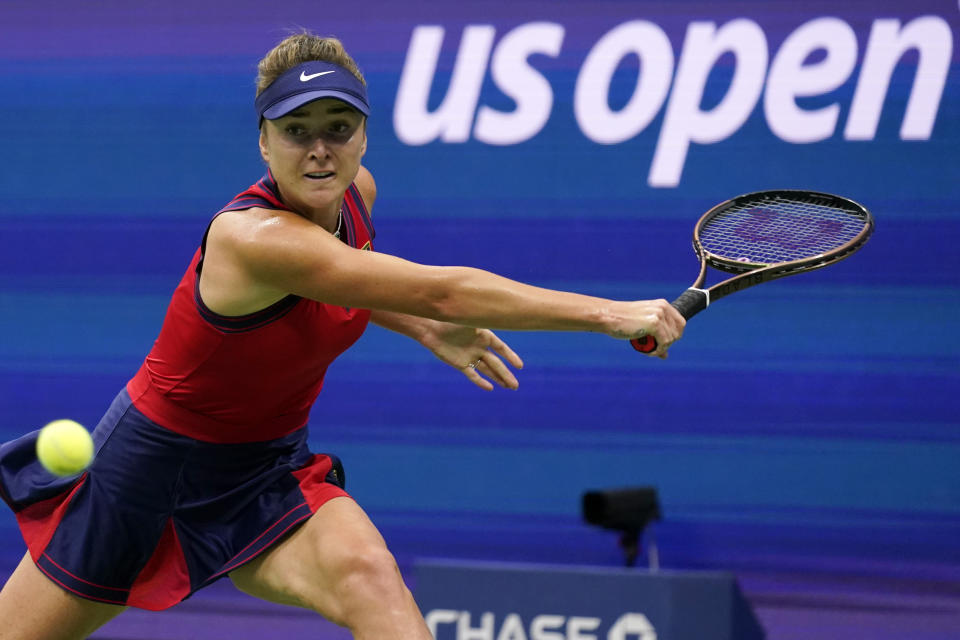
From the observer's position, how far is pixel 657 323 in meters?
2.22

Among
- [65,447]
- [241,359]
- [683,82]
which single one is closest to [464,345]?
[241,359]

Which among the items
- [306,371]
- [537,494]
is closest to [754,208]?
[306,371]

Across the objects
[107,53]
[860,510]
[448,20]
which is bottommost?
[860,510]

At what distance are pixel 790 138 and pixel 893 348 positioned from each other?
72 cm

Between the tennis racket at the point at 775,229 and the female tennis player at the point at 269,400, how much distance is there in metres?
0.59

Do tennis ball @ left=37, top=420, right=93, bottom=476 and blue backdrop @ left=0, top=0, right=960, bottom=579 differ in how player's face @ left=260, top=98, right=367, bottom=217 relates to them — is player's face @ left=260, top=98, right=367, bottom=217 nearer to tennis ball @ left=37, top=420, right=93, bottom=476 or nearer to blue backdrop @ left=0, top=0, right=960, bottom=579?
tennis ball @ left=37, top=420, right=93, bottom=476

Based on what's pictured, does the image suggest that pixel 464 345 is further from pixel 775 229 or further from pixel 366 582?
pixel 775 229

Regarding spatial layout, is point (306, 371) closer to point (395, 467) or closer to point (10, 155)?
point (395, 467)

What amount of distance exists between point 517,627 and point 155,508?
4.03ft

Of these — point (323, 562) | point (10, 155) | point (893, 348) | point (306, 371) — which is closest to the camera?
point (323, 562)

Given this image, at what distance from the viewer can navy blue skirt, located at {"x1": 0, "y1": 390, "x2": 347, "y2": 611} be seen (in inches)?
103

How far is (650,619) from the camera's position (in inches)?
134

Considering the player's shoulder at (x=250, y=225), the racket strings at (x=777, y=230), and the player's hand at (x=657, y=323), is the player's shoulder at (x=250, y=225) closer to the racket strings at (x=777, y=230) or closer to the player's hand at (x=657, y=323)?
the player's hand at (x=657, y=323)

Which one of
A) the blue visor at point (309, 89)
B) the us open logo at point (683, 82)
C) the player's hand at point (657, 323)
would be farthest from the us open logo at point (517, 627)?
the blue visor at point (309, 89)
